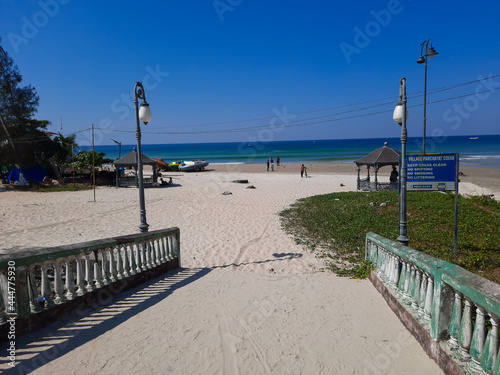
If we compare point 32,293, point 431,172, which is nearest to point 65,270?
point 32,293

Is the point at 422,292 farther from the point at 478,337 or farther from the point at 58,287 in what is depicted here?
the point at 58,287

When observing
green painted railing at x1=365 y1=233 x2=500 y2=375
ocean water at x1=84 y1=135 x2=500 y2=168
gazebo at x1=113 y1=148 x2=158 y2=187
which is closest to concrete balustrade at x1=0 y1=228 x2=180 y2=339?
green painted railing at x1=365 y1=233 x2=500 y2=375

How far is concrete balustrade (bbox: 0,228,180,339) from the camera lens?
3377mm

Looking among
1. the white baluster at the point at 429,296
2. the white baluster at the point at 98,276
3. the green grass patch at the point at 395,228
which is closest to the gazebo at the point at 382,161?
the green grass patch at the point at 395,228

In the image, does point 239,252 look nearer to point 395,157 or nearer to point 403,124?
point 403,124

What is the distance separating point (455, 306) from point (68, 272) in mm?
4415

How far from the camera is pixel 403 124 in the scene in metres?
6.51

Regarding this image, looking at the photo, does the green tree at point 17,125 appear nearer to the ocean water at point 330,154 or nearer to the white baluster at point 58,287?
the white baluster at point 58,287

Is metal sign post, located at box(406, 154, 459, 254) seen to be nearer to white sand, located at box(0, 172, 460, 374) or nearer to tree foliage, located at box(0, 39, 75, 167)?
white sand, located at box(0, 172, 460, 374)

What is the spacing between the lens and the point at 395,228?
426 inches

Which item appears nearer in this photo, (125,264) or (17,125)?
(125,264)

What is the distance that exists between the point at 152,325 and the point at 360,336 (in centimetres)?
249

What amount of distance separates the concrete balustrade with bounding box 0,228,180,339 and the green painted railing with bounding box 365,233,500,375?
4.21 meters

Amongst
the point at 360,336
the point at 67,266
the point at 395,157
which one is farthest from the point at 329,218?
the point at 395,157
